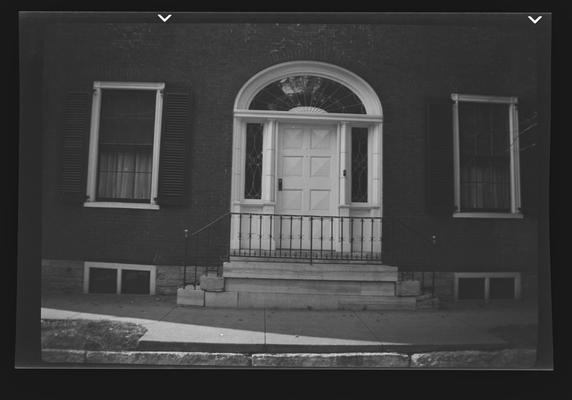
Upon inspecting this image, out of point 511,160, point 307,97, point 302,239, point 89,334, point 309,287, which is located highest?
point 307,97

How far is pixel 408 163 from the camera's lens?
504 centimetres

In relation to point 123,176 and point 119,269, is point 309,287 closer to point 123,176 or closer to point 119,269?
point 119,269

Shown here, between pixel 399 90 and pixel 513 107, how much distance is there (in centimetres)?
147

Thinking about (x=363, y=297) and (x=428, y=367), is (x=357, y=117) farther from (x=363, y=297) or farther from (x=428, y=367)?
(x=428, y=367)

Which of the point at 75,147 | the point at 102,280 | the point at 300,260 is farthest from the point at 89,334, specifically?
the point at 300,260

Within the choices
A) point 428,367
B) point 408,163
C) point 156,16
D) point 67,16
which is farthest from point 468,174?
point 67,16

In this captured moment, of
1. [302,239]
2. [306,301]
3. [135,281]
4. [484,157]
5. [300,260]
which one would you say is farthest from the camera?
[302,239]

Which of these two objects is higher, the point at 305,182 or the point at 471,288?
the point at 305,182

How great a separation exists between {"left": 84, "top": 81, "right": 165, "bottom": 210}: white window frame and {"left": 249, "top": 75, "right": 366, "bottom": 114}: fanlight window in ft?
4.02

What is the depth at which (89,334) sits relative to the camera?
4.09m

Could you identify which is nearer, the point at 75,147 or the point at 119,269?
the point at 119,269

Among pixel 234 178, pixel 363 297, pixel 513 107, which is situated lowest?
pixel 363 297

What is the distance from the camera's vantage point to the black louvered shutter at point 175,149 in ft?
17.2

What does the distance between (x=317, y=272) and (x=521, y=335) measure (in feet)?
7.14
